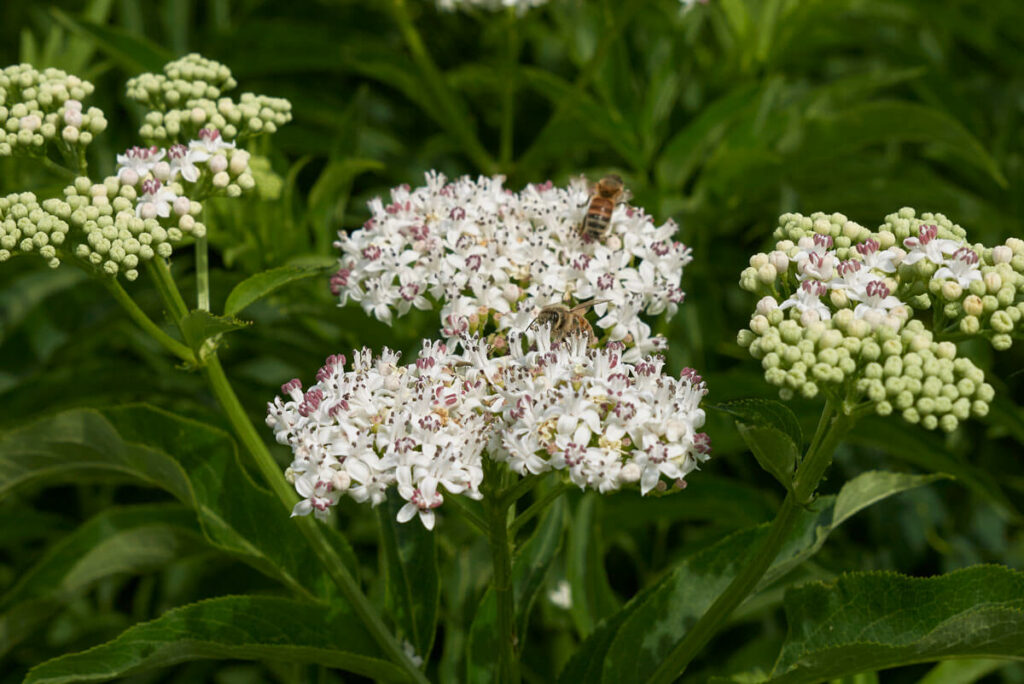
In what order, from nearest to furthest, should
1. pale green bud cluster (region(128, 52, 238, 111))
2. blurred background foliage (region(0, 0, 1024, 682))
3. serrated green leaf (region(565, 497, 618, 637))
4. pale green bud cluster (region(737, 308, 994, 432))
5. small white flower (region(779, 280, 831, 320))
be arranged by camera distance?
pale green bud cluster (region(737, 308, 994, 432)), small white flower (region(779, 280, 831, 320)), pale green bud cluster (region(128, 52, 238, 111)), serrated green leaf (region(565, 497, 618, 637)), blurred background foliage (region(0, 0, 1024, 682))

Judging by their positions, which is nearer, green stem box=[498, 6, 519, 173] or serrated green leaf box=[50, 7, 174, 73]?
serrated green leaf box=[50, 7, 174, 73]

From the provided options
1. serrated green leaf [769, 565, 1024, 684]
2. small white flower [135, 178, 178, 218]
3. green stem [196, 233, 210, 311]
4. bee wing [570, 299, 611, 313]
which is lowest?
serrated green leaf [769, 565, 1024, 684]

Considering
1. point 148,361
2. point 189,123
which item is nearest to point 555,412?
point 189,123

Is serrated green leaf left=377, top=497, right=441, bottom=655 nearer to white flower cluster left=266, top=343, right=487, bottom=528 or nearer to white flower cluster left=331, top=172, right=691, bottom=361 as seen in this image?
white flower cluster left=266, top=343, right=487, bottom=528

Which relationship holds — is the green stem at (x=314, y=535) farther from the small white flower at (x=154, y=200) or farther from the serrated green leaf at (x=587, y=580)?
the serrated green leaf at (x=587, y=580)

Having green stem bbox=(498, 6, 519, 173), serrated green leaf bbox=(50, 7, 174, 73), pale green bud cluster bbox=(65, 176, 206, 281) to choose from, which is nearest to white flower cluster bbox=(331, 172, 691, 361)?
pale green bud cluster bbox=(65, 176, 206, 281)

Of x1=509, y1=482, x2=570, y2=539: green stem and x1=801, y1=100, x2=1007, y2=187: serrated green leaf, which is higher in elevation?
x1=801, y1=100, x2=1007, y2=187: serrated green leaf

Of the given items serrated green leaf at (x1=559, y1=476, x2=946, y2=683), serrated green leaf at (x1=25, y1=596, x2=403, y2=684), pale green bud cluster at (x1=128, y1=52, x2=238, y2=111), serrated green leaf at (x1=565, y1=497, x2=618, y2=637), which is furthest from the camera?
serrated green leaf at (x1=565, y1=497, x2=618, y2=637)

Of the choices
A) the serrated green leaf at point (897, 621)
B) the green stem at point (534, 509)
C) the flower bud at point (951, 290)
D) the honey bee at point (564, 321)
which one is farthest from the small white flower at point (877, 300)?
the green stem at point (534, 509)
